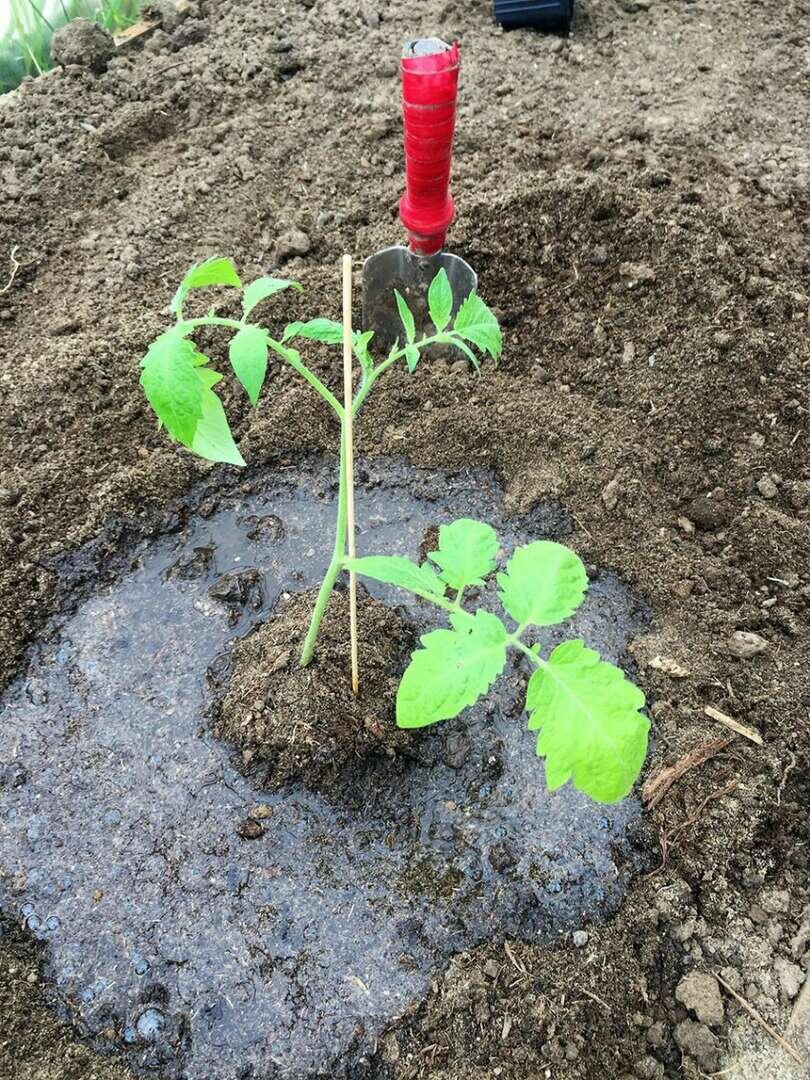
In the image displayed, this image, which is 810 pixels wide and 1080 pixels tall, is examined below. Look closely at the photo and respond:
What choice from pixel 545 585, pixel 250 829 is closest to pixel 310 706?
pixel 250 829

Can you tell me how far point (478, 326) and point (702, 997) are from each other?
1136mm

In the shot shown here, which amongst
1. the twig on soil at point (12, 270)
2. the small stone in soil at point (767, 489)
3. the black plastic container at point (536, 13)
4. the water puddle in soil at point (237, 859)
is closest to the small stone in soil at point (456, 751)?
the water puddle in soil at point (237, 859)

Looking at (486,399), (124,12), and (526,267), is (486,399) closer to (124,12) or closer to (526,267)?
(526,267)

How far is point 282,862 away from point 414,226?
55.3 inches

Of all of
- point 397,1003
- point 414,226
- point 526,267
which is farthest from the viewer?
point 526,267

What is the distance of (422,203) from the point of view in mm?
1862

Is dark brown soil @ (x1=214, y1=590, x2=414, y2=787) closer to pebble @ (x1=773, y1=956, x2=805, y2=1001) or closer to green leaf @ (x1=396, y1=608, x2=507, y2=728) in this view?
green leaf @ (x1=396, y1=608, x2=507, y2=728)

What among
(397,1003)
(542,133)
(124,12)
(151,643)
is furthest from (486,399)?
(124,12)

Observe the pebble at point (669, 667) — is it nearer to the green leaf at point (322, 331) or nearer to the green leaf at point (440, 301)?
the green leaf at point (440, 301)

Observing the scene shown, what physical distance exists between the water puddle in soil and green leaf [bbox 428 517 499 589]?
529 millimetres

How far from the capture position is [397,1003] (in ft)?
4.43

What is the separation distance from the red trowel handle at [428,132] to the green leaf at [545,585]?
39.7 inches

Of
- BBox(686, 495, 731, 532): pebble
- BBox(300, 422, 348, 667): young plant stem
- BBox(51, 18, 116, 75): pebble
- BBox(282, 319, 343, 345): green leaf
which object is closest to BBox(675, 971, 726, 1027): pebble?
BBox(300, 422, 348, 667): young plant stem

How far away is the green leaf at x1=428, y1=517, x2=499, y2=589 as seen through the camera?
1204 mm
